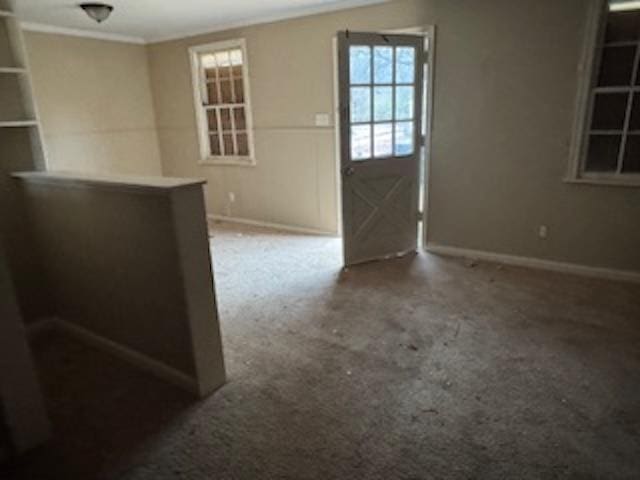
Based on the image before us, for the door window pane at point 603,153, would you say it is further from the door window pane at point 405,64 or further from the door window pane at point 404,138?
the door window pane at point 405,64

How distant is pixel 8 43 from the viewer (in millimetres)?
2516

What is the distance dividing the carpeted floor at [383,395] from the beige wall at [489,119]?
0.56m

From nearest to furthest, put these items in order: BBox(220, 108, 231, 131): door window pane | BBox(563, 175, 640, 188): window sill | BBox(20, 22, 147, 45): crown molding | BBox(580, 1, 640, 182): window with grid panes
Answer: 1. BBox(580, 1, 640, 182): window with grid panes
2. BBox(563, 175, 640, 188): window sill
3. BBox(20, 22, 147, 45): crown molding
4. BBox(220, 108, 231, 131): door window pane

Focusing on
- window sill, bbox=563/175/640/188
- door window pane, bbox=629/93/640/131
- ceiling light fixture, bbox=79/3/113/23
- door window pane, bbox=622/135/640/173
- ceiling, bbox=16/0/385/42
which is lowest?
window sill, bbox=563/175/640/188

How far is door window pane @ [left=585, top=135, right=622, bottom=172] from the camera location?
132 inches

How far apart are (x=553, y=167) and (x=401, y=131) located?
1329mm

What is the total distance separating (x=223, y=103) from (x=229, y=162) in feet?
2.50

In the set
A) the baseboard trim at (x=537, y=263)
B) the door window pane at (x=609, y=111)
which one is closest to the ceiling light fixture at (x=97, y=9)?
the baseboard trim at (x=537, y=263)

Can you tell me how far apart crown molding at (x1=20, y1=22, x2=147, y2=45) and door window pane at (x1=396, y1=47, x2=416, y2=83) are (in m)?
3.79

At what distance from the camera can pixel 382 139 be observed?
152 inches

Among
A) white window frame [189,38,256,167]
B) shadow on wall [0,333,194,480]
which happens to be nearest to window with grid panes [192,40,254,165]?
white window frame [189,38,256,167]

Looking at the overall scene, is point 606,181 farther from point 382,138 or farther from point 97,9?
point 97,9

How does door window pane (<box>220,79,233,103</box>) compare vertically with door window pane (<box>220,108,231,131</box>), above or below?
above

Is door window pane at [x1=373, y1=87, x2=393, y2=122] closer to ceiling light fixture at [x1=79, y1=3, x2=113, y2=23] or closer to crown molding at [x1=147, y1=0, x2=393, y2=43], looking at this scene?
crown molding at [x1=147, y1=0, x2=393, y2=43]
